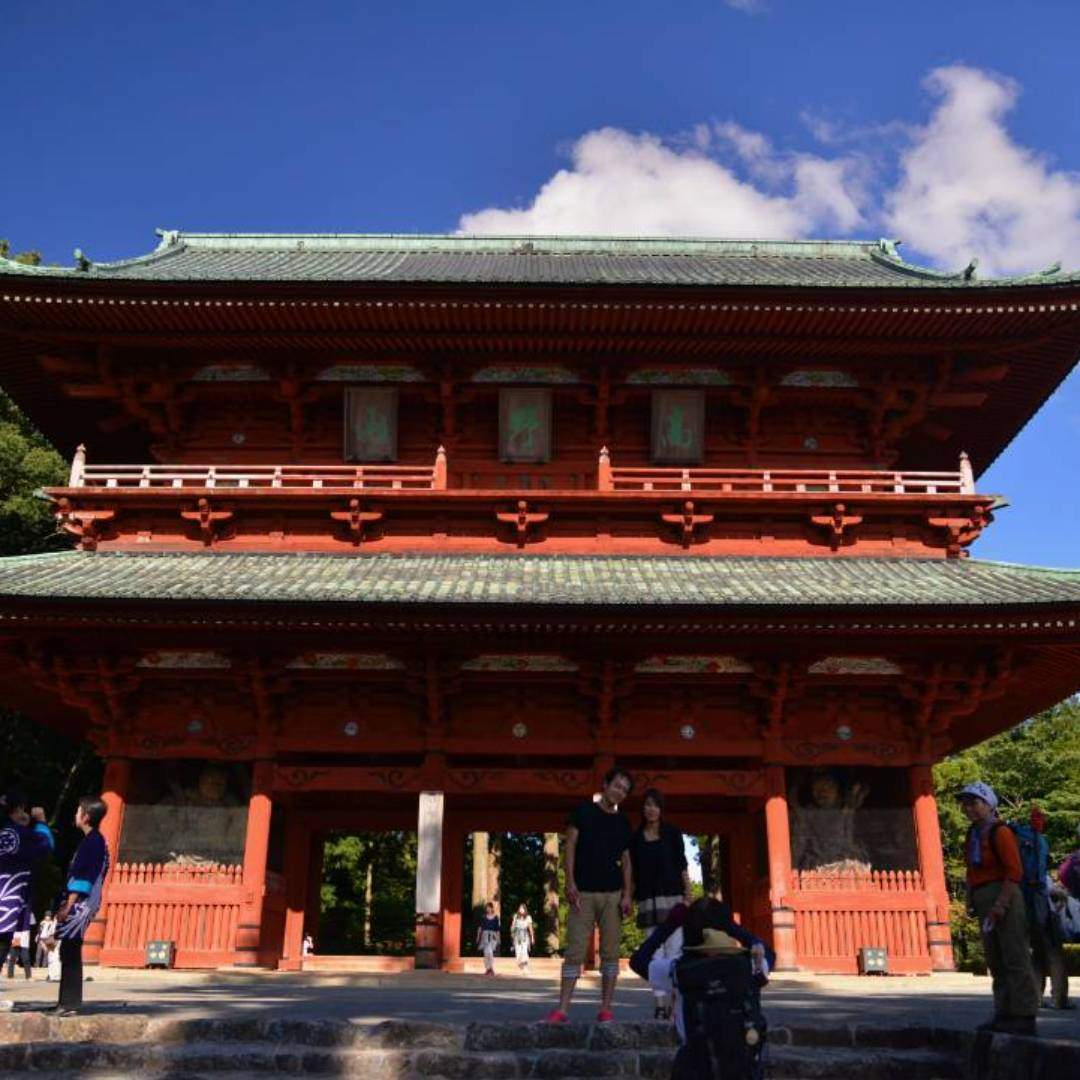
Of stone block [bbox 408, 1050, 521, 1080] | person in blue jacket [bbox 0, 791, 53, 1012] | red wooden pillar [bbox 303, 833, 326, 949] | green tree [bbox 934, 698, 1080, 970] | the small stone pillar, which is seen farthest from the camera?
green tree [bbox 934, 698, 1080, 970]

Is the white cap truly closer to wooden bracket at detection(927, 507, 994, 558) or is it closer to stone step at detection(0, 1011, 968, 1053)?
stone step at detection(0, 1011, 968, 1053)

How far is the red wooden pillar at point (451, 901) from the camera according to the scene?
672 inches

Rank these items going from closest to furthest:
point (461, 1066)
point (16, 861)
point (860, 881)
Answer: point (461, 1066) → point (16, 861) → point (860, 881)

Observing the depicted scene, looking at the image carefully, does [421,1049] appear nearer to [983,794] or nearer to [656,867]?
[656,867]

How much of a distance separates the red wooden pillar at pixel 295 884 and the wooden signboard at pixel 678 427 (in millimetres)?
9836

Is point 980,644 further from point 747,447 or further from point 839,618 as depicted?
point 747,447

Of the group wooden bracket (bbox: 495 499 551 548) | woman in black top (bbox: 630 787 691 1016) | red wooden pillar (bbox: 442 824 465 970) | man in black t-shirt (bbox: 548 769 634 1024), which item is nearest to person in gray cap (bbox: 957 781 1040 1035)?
woman in black top (bbox: 630 787 691 1016)

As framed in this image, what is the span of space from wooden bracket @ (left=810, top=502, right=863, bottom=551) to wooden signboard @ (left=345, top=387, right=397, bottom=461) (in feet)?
27.2

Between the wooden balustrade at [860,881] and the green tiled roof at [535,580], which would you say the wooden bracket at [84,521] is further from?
the wooden balustrade at [860,881]

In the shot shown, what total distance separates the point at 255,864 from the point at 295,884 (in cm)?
295

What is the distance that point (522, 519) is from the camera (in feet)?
61.3

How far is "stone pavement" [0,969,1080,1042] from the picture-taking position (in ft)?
28.7

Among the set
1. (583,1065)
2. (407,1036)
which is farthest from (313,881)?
(583,1065)

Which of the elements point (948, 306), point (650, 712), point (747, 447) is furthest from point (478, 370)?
point (948, 306)
